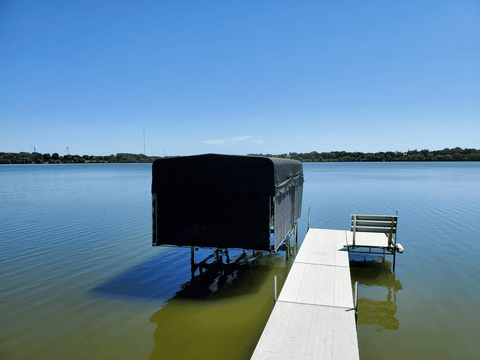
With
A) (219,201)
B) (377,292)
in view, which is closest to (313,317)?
(377,292)

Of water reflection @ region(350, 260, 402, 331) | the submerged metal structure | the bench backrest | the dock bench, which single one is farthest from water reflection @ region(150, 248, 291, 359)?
the bench backrest

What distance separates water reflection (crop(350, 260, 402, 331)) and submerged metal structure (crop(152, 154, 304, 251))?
9.14 ft

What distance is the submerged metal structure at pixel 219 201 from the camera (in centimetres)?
845

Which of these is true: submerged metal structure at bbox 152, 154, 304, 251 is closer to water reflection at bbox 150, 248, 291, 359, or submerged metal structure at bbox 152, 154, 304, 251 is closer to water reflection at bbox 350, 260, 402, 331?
water reflection at bbox 150, 248, 291, 359

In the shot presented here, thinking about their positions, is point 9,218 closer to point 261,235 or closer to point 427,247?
point 261,235

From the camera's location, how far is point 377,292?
8805 mm

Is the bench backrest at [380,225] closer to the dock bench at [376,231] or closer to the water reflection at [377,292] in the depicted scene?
the dock bench at [376,231]

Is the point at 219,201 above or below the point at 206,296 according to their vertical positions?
above

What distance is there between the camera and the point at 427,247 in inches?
513

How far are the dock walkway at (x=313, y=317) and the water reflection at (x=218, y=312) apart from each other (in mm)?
1056

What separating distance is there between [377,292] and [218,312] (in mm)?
4614

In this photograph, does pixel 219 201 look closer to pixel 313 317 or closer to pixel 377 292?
pixel 313 317

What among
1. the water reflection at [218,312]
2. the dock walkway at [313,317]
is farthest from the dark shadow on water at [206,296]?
the dock walkway at [313,317]

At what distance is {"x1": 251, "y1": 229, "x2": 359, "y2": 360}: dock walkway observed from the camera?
484 cm
